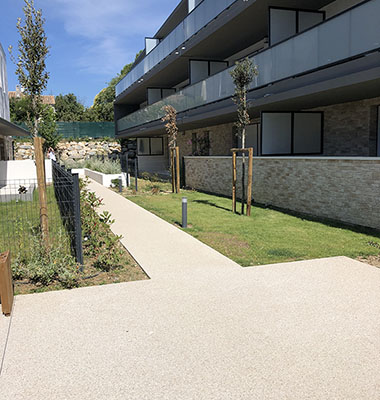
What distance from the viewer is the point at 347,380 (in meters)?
3.30

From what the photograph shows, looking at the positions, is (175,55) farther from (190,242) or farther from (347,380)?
(347,380)

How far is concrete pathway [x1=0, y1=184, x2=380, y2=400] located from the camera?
324 centimetres

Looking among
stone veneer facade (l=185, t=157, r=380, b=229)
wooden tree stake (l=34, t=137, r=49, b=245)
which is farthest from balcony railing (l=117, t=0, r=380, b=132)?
wooden tree stake (l=34, t=137, r=49, b=245)

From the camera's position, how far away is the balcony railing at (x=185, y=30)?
16741mm

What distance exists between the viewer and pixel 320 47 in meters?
10.7

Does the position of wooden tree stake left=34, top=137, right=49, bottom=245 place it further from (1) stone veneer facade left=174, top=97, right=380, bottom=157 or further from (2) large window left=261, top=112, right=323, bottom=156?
(1) stone veneer facade left=174, top=97, right=380, bottom=157

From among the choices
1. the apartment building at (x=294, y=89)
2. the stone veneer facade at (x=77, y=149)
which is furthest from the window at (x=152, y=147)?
the apartment building at (x=294, y=89)

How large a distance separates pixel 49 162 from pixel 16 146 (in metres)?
17.2

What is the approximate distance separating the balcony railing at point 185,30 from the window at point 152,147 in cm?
530

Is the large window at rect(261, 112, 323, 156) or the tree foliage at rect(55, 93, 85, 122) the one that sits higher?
the tree foliage at rect(55, 93, 85, 122)

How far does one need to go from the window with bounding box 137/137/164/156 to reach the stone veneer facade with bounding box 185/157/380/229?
68.3 feet

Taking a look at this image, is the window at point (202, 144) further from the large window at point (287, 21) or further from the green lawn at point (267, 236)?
the green lawn at point (267, 236)

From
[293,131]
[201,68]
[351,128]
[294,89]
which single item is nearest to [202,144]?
[201,68]

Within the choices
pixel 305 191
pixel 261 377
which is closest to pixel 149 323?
pixel 261 377
